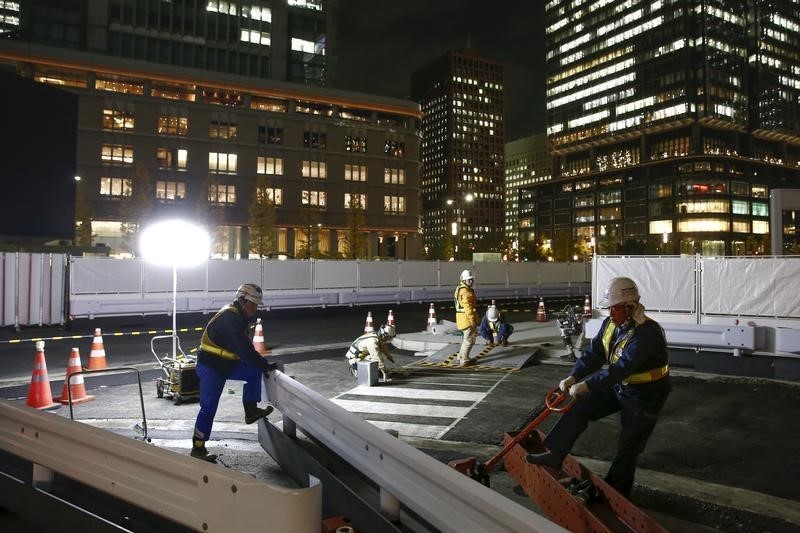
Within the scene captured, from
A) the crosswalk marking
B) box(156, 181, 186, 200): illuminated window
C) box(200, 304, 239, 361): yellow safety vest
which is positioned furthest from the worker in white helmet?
box(156, 181, 186, 200): illuminated window

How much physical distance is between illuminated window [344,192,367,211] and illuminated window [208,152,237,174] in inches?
529

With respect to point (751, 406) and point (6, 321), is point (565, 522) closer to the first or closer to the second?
point (751, 406)

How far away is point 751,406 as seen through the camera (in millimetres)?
8586

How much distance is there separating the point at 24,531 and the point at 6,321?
56.5ft

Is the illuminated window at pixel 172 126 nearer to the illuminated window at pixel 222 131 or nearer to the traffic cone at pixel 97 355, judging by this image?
the illuminated window at pixel 222 131

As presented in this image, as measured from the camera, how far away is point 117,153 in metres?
58.2

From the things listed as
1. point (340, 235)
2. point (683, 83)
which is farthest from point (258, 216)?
point (683, 83)

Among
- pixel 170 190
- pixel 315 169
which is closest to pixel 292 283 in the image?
pixel 170 190

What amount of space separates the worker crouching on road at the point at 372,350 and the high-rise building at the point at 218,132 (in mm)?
50860

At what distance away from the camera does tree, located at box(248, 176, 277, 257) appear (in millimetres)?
60469

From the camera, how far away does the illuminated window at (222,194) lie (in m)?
61.3

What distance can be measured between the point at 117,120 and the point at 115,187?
699 centimetres

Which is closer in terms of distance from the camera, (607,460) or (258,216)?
(607,460)

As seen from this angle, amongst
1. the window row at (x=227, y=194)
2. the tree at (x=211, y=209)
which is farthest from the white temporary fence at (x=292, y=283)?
the tree at (x=211, y=209)
